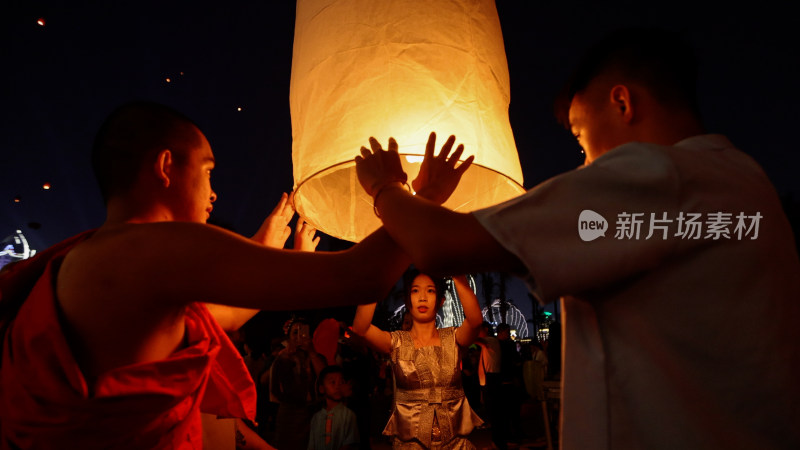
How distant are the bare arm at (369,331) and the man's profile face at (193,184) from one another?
85.4 inches

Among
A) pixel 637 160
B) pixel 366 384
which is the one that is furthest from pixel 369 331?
pixel 366 384

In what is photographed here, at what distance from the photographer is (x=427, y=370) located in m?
3.61

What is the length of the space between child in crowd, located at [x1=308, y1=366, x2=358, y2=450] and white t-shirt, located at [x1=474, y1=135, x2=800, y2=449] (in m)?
4.34

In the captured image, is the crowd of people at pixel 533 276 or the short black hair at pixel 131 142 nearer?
the crowd of people at pixel 533 276

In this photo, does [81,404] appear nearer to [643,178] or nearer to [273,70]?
[643,178]

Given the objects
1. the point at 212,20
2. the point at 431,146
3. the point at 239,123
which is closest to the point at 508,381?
the point at 431,146

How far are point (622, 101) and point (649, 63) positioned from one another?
154 millimetres

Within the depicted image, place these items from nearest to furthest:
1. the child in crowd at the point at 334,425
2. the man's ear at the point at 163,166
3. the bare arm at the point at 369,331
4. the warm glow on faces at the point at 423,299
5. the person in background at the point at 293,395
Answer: the man's ear at the point at 163,166, the bare arm at the point at 369,331, the warm glow on faces at the point at 423,299, the child in crowd at the point at 334,425, the person in background at the point at 293,395

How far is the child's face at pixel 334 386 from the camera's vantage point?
17.1 ft

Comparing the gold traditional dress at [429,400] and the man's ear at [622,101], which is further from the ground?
the man's ear at [622,101]

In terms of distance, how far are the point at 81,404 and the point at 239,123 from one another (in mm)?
26723

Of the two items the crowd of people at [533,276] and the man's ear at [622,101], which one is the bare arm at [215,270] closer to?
the crowd of people at [533,276]

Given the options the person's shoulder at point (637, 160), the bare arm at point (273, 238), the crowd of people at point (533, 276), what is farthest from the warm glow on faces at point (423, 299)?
the person's shoulder at point (637, 160)

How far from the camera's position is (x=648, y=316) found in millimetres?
991
